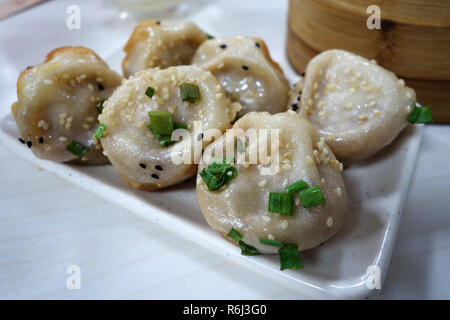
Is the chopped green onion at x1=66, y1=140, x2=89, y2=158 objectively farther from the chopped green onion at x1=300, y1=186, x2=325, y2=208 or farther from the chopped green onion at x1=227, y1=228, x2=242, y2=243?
the chopped green onion at x1=300, y1=186, x2=325, y2=208


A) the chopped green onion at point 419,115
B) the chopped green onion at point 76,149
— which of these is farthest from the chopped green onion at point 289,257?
the chopped green onion at point 76,149

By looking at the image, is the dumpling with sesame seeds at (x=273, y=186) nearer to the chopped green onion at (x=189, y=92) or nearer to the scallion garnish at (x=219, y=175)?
the scallion garnish at (x=219, y=175)

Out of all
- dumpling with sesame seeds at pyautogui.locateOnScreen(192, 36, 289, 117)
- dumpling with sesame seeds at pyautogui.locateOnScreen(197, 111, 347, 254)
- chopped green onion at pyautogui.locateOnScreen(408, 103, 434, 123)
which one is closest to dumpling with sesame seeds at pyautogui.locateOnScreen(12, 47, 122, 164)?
dumpling with sesame seeds at pyautogui.locateOnScreen(192, 36, 289, 117)

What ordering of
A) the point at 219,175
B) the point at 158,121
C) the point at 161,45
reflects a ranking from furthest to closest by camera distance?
the point at 161,45, the point at 158,121, the point at 219,175

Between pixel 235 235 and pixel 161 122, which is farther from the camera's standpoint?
→ pixel 161 122

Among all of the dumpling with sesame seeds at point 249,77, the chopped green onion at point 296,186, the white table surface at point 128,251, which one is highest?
the dumpling with sesame seeds at point 249,77

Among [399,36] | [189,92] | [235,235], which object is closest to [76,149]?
[189,92]

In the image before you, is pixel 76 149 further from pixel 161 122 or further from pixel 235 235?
pixel 235 235
